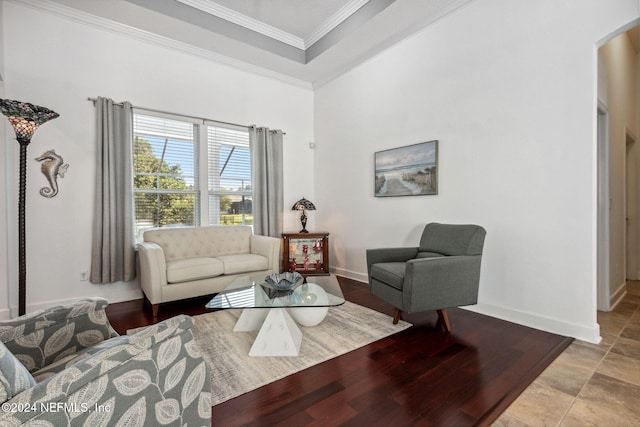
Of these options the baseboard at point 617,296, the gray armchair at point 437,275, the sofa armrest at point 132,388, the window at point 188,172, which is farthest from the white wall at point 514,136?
the sofa armrest at point 132,388

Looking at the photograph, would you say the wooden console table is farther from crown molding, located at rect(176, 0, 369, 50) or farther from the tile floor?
the tile floor

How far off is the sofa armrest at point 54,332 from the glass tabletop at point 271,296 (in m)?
0.73

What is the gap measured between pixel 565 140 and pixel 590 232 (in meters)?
0.77

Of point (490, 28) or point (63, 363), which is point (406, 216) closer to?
point (490, 28)

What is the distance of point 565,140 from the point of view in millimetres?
2480

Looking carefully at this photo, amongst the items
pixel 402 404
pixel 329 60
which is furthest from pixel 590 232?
pixel 329 60

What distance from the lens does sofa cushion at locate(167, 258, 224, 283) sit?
311 cm

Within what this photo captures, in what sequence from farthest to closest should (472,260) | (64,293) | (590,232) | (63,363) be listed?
(64,293) → (472,260) → (590,232) → (63,363)

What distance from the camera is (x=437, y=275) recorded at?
7.98 ft

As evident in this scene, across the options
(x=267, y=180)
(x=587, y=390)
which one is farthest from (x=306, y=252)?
(x=587, y=390)

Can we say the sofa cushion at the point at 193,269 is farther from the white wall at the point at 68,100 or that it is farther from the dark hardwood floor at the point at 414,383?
the dark hardwood floor at the point at 414,383

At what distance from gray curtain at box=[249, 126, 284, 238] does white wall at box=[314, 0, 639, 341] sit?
1.66 m

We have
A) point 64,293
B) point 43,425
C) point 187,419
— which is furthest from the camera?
point 64,293

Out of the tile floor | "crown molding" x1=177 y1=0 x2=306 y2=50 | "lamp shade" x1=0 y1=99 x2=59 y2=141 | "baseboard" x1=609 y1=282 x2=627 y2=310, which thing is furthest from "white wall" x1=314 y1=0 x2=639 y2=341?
"lamp shade" x1=0 y1=99 x2=59 y2=141
